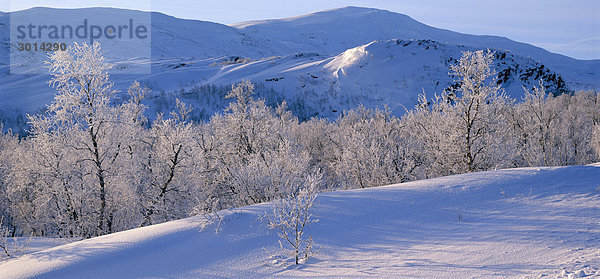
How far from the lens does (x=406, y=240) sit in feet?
24.8

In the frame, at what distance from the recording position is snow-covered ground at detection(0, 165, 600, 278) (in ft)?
20.3

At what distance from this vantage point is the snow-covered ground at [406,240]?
618cm

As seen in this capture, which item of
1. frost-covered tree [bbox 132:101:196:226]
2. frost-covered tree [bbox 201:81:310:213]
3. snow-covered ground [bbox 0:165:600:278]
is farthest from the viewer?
frost-covered tree [bbox 201:81:310:213]

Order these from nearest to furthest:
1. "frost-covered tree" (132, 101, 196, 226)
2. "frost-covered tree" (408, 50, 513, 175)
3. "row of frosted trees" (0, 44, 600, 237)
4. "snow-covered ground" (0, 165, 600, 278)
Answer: "snow-covered ground" (0, 165, 600, 278) < "row of frosted trees" (0, 44, 600, 237) < "frost-covered tree" (408, 50, 513, 175) < "frost-covered tree" (132, 101, 196, 226)

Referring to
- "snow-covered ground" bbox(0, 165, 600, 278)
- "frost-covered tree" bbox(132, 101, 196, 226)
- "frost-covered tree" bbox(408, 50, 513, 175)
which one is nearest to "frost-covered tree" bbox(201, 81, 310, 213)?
"frost-covered tree" bbox(132, 101, 196, 226)

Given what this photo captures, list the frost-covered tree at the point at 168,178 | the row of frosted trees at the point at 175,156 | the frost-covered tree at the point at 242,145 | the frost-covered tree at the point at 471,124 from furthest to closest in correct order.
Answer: the frost-covered tree at the point at 242,145 → the frost-covered tree at the point at 168,178 → the frost-covered tree at the point at 471,124 → the row of frosted trees at the point at 175,156

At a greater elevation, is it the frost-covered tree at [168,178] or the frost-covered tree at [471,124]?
the frost-covered tree at [471,124]

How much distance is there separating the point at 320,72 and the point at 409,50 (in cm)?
2175

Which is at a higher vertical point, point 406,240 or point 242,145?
point 406,240

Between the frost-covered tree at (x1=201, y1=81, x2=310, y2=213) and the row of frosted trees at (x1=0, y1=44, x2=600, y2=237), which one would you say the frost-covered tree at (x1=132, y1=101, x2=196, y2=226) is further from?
the frost-covered tree at (x1=201, y1=81, x2=310, y2=213)

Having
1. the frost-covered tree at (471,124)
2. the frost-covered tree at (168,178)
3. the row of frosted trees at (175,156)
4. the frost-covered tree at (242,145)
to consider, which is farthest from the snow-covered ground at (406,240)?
the frost-covered tree at (242,145)

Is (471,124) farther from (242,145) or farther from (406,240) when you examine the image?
(242,145)

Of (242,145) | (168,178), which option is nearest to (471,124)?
(242,145)

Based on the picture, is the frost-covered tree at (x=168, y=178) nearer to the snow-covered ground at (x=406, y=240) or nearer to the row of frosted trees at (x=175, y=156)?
the row of frosted trees at (x=175, y=156)
